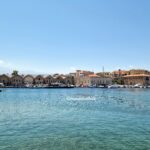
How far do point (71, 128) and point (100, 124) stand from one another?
13.3 ft

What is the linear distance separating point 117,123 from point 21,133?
11268 millimetres

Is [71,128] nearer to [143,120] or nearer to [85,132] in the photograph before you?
[85,132]

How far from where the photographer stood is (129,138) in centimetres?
2531

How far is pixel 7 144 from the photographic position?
23.3 meters

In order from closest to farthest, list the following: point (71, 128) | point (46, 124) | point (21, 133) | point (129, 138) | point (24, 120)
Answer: point (129, 138) → point (21, 133) → point (71, 128) → point (46, 124) → point (24, 120)

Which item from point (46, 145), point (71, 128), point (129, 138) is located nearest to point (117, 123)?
point (71, 128)

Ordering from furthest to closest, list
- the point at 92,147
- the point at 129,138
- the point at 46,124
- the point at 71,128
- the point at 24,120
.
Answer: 1. the point at 24,120
2. the point at 46,124
3. the point at 71,128
4. the point at 129,138
5. the point at 92,147

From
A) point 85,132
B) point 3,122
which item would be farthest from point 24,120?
point 85,132

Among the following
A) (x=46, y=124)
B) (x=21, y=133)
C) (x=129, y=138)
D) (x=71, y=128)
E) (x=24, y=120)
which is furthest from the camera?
(x=24, y=120)

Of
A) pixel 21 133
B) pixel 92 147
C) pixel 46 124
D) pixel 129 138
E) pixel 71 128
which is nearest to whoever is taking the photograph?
pixel 92 147

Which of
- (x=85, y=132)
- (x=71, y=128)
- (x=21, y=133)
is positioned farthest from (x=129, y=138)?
(x=21, y=133)

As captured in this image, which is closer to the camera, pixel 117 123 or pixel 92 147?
pixel 92 147

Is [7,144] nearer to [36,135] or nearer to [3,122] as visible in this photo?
[36,135]

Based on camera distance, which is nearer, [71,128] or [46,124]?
[71,128]
